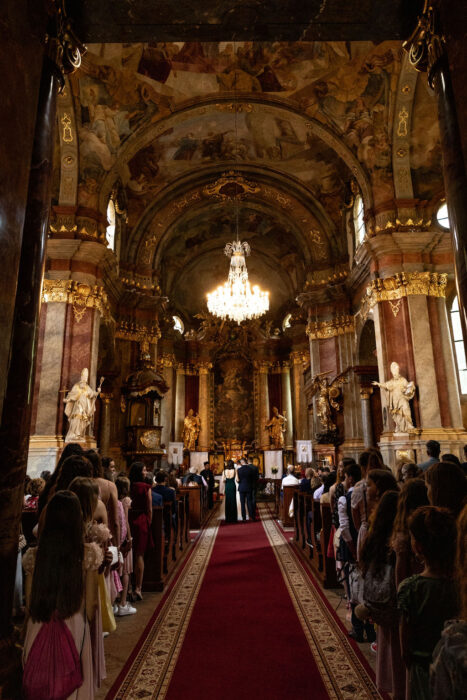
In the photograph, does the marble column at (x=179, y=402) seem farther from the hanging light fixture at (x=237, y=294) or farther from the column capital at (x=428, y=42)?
the column capital at (x=428, y=42)

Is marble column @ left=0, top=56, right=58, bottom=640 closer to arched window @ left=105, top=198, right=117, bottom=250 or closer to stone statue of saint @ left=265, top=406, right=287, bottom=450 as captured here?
arched window @ left=105, top=198, right=117, bottom=250

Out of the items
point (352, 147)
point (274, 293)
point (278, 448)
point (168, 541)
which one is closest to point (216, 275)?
point (274, 293)

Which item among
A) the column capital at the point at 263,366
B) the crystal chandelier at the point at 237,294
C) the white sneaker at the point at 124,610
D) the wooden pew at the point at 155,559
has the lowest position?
the white sneaker at the point at 124,610

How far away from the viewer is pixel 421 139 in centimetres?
1275

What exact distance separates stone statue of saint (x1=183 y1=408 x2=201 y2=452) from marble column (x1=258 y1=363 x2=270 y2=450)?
308cm

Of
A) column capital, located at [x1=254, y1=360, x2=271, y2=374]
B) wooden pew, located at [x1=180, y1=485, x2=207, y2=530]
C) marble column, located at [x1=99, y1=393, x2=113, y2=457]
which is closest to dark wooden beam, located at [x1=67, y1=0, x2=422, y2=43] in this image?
wooden pew, located at [x1=180, y1=485, x2=207, y2=530]

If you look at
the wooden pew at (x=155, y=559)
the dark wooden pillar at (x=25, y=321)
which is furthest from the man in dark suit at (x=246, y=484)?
the dark wooden pillar at (x=25, y=321)

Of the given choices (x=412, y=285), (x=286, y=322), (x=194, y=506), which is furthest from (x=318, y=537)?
(x=286, y=322)

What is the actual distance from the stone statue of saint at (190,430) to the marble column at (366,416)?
9481 millimetres

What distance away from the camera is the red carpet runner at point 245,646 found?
11.4 ft

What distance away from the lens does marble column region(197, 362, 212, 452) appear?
74.4ft

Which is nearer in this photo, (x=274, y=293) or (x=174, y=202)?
(x=174, y=202)

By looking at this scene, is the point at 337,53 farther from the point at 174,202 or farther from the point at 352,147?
the point at 174,202

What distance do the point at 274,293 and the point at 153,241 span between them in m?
8.47
